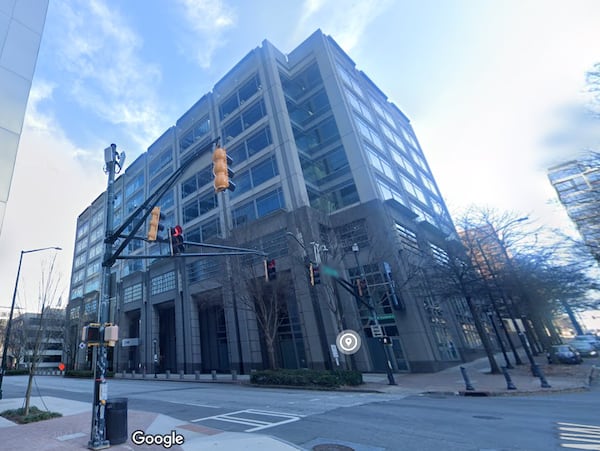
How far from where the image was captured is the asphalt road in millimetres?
7477

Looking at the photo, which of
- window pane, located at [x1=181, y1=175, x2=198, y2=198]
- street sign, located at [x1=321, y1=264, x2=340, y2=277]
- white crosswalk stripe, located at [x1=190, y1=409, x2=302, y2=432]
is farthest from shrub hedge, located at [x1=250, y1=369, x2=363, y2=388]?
window pane, located at [x1=181, y1=175, x2=198, y2=198]

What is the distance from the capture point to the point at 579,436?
24.5 ft

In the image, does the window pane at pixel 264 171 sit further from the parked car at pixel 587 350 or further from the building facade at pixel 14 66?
the parked car at pixel 587 350

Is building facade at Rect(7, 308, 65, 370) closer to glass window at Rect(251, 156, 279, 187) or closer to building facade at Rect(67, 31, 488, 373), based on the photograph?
building facade at Rect(67, 31, 488, 373)

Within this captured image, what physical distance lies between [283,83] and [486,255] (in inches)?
1211

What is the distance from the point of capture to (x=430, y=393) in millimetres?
16156

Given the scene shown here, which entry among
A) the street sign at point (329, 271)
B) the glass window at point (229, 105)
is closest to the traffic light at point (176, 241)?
the street sign at point (329, 271)

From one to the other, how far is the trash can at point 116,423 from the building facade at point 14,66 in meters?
5.72

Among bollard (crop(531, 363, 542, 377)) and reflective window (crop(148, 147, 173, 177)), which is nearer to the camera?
bollard (crop(531, 363, 542, 377))

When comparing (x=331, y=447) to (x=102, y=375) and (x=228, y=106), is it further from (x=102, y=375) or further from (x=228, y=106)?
(x=228, y=106)

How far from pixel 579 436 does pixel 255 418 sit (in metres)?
9.32

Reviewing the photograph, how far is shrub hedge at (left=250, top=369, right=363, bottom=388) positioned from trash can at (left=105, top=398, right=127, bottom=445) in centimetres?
1314

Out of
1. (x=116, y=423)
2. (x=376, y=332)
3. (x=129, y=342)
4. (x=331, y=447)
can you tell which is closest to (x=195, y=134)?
(x=129, y=342)

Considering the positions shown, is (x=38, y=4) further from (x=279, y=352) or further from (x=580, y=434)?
(x=279, y=352)
